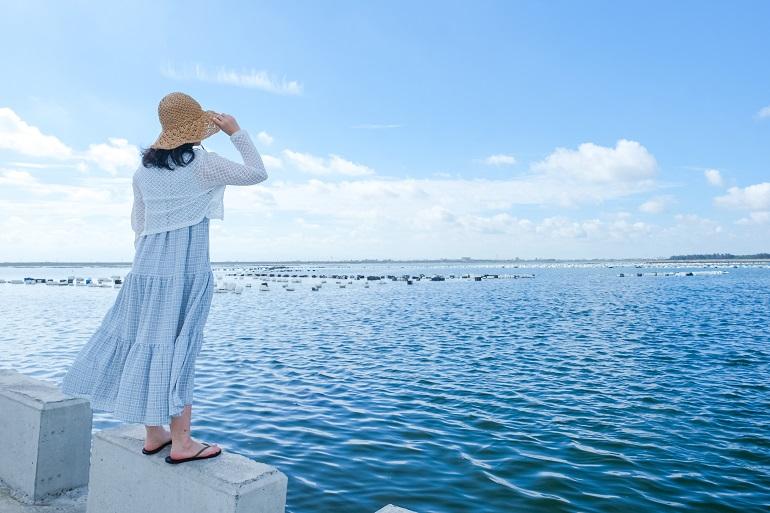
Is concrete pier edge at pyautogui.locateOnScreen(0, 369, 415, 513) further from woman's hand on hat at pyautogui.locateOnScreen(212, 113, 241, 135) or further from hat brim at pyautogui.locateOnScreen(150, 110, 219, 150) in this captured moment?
woman's hand on hat at pyautogui.locateOnScreen(212, 113, 241, 135)

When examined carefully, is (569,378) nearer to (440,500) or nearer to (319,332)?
(440,500)

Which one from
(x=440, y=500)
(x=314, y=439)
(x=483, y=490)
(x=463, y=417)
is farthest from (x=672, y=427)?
(x=314, y=439)

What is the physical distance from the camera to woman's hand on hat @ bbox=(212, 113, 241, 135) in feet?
12.5

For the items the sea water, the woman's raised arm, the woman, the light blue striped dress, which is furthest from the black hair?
the sea water

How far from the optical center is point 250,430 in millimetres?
10289

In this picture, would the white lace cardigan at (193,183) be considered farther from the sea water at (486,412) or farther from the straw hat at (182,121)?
the sea water at (486,412)

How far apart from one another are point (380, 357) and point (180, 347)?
15.7 meters

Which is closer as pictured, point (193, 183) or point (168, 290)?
point (168, 290)

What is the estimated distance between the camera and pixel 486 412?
11.8 meters

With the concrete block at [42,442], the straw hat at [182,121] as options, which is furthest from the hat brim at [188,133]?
the concrete block at [42,442]

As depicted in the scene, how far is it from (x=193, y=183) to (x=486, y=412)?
9.67 m

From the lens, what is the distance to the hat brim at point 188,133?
3701mm

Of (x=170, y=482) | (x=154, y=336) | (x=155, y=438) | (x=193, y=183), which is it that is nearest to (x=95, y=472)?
(x=155, y=438)

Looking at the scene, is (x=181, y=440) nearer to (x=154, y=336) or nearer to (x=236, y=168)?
(x=154, y=336)
